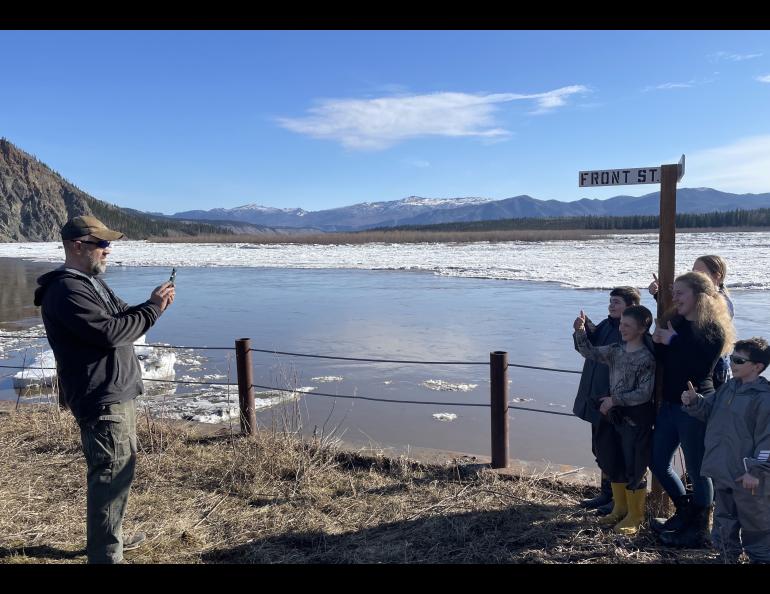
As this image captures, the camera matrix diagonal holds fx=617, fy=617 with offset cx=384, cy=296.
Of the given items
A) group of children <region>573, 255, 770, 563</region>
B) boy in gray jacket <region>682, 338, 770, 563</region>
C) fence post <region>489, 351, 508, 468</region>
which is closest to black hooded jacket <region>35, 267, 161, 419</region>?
group of children <region>573, 255, 770, 563</region>

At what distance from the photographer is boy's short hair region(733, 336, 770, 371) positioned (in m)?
3.39

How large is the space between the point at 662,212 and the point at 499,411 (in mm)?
2140

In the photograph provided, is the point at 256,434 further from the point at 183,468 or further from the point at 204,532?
the point at 204,532

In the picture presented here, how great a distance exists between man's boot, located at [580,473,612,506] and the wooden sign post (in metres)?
0.29

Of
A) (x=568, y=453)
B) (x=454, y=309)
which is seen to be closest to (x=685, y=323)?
(x=568, y=453)

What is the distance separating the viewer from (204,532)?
4.29 metres

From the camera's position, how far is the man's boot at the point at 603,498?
457 centimetres

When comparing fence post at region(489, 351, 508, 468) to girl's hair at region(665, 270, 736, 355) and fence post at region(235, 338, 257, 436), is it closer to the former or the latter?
girl's hair at region(665, 270, 736, 355)

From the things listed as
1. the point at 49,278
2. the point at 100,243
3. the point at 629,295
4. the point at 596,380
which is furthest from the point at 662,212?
the point at 49,278

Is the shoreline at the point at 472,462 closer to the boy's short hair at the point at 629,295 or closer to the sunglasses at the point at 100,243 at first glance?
the boy's short hair at the point at 629,295

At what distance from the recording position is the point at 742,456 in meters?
3.39

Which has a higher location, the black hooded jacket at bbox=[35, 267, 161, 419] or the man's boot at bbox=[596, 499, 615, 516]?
the black hooded jacket at bbox=[35, 267, 161, 419]

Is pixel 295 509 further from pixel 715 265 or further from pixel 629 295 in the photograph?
pixel 715 265
